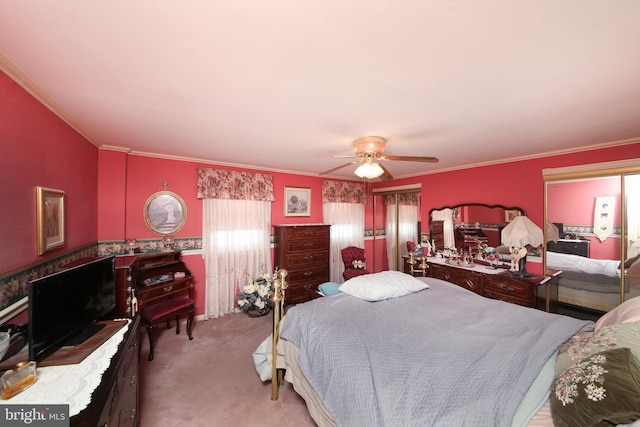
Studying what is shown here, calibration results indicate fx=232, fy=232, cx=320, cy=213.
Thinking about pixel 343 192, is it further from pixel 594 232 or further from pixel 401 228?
pixel 594 232

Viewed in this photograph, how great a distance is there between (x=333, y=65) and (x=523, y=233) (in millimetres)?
3530

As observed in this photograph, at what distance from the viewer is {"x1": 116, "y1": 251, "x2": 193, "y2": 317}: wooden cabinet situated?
2.74 meters

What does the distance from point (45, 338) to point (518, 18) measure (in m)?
2.76

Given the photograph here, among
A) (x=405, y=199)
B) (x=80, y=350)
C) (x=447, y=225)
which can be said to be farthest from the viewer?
(x=405, y=199)

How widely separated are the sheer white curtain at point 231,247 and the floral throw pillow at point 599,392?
146 inches

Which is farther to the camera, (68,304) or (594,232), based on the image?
(594,232)

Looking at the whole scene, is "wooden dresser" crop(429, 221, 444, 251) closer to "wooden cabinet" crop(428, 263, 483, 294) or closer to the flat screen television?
"wooden cabinet" crop(428, 263, 483, 294)

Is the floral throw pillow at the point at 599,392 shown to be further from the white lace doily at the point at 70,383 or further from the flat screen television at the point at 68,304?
the flat screen television at the point at 68,304

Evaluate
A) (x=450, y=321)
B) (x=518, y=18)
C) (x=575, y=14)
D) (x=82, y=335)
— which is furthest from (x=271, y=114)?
(x=450, y=321)

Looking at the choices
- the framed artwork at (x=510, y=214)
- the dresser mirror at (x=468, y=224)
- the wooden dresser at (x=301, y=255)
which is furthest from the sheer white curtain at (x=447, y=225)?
the wooden dresser at (x=301, y=255)

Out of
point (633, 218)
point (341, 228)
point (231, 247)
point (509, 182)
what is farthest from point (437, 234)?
point (231, 247)

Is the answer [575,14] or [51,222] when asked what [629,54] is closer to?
[575,14]

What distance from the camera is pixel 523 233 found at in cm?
321

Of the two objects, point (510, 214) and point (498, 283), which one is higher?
point (510, 214)
